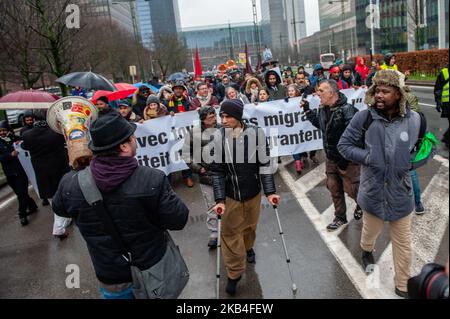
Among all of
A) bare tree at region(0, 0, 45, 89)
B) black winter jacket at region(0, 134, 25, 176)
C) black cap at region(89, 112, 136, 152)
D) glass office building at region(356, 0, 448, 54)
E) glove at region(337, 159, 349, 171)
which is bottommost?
glove at region(337, 159, 349, 171)

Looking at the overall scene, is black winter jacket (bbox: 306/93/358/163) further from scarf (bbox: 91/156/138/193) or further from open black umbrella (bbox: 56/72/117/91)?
open black umbrella (bbox: 56/72/117/91)

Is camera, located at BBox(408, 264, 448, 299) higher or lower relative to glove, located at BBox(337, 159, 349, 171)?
higher

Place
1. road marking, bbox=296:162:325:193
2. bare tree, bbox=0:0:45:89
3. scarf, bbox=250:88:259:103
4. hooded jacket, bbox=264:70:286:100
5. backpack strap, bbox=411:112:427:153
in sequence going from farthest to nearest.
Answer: bare tree, bbox=0:0:45:89 < scarf, bbox=250:88:259:103 < hooded jacket, bbox=264:70:286:100 < road marking, bbox=296:162:325:193 < backpack strap, bbox=411:112:427:153

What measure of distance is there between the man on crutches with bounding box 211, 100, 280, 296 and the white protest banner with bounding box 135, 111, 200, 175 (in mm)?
3570

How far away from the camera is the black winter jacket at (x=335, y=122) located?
14.5 feet

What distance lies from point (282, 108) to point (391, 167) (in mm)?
4573

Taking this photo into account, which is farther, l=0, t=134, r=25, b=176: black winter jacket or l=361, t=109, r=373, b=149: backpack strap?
l=0, t=134, r=25, b=176: black winter jacket

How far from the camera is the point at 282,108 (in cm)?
754

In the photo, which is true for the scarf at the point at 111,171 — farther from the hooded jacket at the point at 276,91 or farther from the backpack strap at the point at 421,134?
the hooded jacket at the point at 276,91

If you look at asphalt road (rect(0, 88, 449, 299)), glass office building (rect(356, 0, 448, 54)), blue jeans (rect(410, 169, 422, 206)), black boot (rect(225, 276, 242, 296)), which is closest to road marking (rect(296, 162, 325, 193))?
asphalt road (rect(0, 88, 449, 299))

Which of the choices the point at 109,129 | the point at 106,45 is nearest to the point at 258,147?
the point at 109,129

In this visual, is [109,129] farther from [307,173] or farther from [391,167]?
[307,173]

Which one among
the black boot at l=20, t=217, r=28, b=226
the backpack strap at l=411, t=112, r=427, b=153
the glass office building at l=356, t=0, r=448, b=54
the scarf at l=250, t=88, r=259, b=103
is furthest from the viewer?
the glass office building at l=356, t=0, r=448, b=54

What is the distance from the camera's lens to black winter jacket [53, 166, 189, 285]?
2320 millimetres
